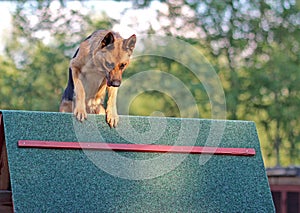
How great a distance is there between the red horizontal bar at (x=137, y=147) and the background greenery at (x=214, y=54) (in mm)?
10332

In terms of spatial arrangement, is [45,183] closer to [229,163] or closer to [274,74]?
[229,163]

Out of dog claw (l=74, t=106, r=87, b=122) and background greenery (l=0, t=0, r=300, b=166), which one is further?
background greenery (l=0, t=0, r=300, b=166)

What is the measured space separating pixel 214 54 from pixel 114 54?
1179 cm

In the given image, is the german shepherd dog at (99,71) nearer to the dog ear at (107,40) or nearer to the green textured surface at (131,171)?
the dog ear at (107,40)

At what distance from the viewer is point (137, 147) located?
568 cm

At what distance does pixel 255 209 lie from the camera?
18.7 ft

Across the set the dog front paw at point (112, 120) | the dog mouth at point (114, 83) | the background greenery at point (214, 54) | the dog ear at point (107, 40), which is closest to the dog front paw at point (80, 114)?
the dog front paw at point (112, 120)

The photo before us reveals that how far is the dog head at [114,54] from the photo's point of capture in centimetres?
579

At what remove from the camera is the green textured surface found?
5125 millimetres

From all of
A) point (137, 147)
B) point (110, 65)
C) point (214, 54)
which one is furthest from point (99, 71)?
point (214, 54)

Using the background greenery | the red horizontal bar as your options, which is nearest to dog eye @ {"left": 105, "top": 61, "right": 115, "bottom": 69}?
the red horizontal bar

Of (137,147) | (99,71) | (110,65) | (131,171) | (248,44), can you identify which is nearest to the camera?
(131,171)

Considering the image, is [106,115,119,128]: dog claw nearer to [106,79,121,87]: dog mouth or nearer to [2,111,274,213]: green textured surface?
[2,111,274,213]: green textured surface

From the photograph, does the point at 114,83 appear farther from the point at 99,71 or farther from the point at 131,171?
the point at 131,171
